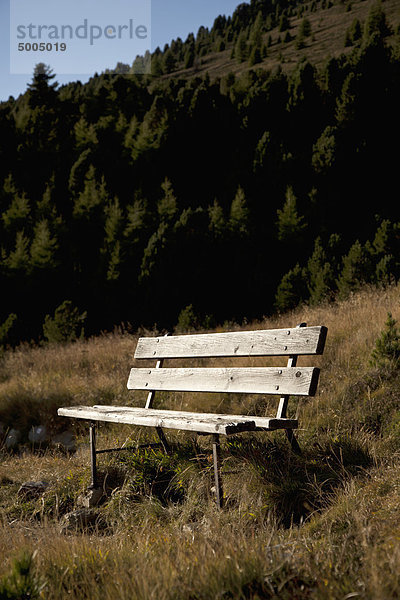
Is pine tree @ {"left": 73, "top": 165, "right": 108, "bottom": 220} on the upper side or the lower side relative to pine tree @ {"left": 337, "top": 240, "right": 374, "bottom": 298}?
upper

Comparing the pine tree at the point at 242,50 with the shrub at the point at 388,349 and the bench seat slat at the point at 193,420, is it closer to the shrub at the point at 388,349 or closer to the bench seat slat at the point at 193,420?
the shrub at the point at 388,349

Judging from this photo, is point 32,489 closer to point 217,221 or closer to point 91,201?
point 217,221

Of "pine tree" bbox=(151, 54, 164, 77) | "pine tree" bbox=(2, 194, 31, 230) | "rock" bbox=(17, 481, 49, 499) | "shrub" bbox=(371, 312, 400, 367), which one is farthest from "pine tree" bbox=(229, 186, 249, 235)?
"pine tree" bbox=(151, 54, 164, 77)

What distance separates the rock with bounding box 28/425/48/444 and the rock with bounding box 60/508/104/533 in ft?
9.35

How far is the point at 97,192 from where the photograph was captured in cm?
1895

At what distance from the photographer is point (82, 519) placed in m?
3.50

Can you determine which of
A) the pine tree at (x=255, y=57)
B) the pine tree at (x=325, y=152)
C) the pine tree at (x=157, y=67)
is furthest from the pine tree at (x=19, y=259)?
the pine tree at (x=157, y=67)

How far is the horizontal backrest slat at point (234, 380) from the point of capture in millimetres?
3367

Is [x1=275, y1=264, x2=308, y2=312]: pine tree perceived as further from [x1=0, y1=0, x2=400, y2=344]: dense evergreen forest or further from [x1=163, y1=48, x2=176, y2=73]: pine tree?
[x1=163, y1=48, x2=176, y2=73]: pine tree

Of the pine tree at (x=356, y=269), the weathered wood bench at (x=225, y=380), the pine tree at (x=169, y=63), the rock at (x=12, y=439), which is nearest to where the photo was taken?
the weathered wood bench at (x=225, y=380)

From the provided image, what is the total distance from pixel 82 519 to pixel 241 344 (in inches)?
65.4

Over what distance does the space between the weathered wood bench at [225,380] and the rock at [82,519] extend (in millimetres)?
445

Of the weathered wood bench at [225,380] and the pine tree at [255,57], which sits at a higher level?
the pine tree at [255,57]

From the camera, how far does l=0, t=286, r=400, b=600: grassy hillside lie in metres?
1.86
